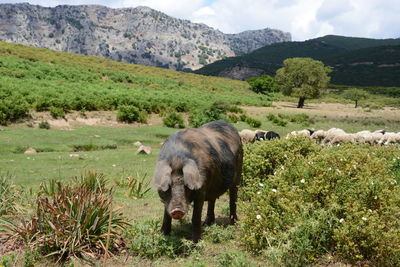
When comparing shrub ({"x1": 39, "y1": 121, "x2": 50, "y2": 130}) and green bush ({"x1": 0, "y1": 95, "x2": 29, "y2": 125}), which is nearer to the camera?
green bush ({"x1": 0, "y1": 95, "x2": 29, "y2": 125})

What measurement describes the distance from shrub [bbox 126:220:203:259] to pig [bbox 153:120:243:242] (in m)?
0.26

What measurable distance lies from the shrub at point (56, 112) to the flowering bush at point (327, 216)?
73.0 feet

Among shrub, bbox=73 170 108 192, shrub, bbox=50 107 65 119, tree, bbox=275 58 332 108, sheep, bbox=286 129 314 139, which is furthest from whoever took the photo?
tree, bbox=275 58 332 108

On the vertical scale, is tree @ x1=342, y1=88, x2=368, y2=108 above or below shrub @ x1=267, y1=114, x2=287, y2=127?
above

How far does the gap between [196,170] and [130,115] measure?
962 inches

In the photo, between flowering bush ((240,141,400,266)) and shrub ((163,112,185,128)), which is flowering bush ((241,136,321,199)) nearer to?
flowering bush ((240,141,400,266))

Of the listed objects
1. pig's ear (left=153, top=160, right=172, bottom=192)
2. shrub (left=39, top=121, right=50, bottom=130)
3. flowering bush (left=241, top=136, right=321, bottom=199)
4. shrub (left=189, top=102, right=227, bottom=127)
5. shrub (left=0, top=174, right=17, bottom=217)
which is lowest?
shrub (left=39, top=121, right=50, bottom=130)

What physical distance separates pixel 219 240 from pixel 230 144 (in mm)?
A: 1898

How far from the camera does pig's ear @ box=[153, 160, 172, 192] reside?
214 inches

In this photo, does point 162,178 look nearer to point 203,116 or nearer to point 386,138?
point 386,138

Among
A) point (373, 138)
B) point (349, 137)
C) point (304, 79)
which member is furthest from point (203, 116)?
point (304, 79)

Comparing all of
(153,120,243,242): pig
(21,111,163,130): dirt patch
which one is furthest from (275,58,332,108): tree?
(153,120,243,242): pig

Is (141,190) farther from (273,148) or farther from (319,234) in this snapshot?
(319,234)

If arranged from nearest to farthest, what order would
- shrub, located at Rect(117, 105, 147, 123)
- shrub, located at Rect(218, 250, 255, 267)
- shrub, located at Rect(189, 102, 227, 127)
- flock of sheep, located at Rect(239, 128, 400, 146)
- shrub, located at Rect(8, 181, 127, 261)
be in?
shrub, located at Rect(218, 250, 255, 267) → shrub, located at Rect(8, 181, 127, 261) → flock of sheep, located at Rect(239, 128, 400, 146) → shrub, located at Rect(117, 105, 147, 123) → shrub, located at Rect(189, 102, 227, 127)
